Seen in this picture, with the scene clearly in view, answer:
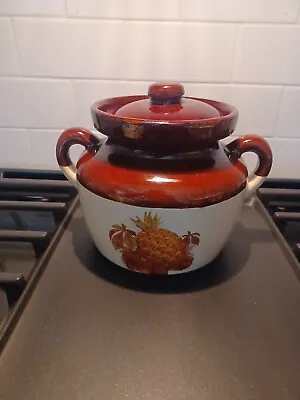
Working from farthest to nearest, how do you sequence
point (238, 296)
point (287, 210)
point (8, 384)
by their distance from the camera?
point (287, 210) < point (238, 296) < point (8, 384)

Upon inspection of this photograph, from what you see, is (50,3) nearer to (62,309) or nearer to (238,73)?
(238,73)

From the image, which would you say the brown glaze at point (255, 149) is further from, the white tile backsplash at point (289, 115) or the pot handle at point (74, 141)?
the white tile backsplash at point (289, 115)

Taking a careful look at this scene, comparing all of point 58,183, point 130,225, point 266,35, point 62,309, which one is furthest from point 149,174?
point 266,35

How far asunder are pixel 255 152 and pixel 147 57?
0.29 m

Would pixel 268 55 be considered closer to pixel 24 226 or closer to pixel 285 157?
pixel 285 157

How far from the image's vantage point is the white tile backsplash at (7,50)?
0.64 m

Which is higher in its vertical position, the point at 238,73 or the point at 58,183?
the point at 238,73

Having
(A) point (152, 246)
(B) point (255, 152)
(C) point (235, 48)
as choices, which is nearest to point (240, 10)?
(C) point (235, 48)

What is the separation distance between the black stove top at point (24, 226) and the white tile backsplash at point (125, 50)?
18 cm

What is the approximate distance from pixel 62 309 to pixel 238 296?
0.59 feet

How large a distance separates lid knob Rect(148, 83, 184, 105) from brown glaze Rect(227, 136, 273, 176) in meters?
0.08

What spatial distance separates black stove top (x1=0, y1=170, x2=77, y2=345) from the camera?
0.41 metres

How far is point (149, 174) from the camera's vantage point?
1.30ft

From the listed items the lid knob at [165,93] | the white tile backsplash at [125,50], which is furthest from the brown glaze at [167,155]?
the white tile backsplash at [125,50]
